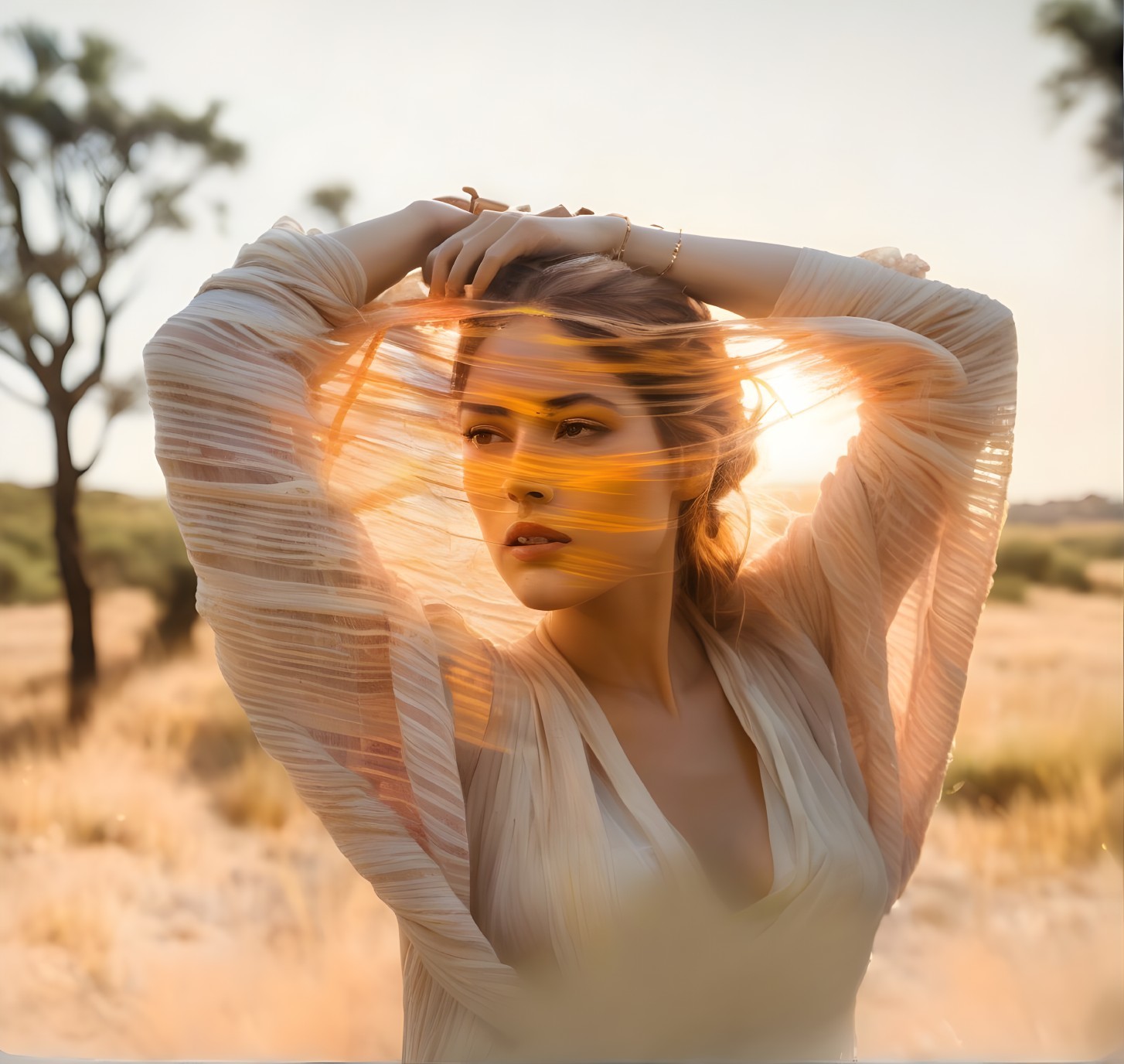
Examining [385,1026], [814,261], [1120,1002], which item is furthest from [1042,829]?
[814,261]

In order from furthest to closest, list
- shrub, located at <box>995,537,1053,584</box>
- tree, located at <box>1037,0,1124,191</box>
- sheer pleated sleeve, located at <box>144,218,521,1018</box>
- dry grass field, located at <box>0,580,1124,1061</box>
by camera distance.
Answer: shrub, located at <box>995,537,1053,584</box> < tree, located at <box>1037,0,1124,191</box> < dry grass field, located at <box>0,580,1124,1061</box> < sheer pleated sleeve, located at <box>144,218,521,1018</box>

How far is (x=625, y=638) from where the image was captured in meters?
0.92

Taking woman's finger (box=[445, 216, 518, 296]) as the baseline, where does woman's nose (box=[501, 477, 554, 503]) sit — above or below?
below

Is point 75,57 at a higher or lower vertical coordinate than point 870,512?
higher

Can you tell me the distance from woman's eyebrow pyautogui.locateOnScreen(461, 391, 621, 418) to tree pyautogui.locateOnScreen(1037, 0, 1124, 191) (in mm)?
1307

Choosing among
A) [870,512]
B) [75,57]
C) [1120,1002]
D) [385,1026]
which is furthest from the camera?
[75,57]

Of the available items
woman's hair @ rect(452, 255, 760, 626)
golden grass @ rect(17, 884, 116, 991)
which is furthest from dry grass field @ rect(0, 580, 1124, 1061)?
woman's hair @ rect(452, 255, 760, 626)

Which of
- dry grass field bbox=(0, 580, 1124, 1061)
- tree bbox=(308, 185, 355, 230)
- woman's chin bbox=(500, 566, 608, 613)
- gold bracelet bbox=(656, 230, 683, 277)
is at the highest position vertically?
gold bracelet bbox=(656, 230, 683, 277)

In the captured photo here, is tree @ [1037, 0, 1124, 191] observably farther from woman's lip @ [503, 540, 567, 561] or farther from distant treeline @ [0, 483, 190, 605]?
distant treeline @ [0, 483, 190, 605]

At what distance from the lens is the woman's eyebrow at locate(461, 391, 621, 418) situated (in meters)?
0.79

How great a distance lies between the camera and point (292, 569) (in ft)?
2.47

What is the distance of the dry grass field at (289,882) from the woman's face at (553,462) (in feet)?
3.15

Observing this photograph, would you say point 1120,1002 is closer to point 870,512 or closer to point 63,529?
point 870,512

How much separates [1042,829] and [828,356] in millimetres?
1251
